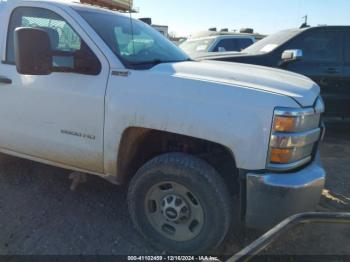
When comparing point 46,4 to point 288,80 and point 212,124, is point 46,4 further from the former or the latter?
point 288,80

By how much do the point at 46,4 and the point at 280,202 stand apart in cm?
258

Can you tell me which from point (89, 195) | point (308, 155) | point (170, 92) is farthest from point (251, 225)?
point (89, 195)

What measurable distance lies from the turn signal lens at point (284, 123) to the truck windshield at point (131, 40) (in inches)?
46.4

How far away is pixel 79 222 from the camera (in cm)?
349

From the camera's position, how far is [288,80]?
10.3 ft

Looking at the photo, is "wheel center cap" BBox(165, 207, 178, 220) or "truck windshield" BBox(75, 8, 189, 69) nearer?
"wheel center cap" BBox(165, 207, 178, 220)

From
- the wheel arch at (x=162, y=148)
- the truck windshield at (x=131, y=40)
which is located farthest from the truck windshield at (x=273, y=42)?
the wheel arch at (x=162, y=148)

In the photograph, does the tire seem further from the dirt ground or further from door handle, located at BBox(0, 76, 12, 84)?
door handle, located at BBox(0, 76, 12, 84)

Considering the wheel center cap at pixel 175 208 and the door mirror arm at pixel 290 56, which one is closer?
the wheel center cap at pixel 175 208

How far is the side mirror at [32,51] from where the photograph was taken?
2906 mm

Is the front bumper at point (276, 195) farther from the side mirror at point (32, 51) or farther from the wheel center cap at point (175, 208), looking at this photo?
the side mirror at point (32, 51)

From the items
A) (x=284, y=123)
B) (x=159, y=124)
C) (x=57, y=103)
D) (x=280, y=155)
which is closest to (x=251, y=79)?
(x=284, y=123)

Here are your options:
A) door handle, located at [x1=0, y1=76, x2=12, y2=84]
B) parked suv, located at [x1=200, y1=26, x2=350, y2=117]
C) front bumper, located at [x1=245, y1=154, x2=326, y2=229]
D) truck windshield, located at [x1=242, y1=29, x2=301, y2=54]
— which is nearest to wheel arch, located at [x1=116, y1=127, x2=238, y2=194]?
front bumper, located at [x1=245, y1=154, x2=326, y2=229]

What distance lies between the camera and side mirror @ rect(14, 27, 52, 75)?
2.91m
